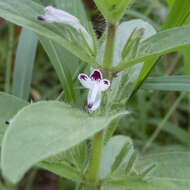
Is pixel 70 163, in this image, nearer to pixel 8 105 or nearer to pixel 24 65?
pixel 8 105

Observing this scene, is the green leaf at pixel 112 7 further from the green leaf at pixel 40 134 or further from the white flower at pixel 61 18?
the green leaf at pixel 40 134

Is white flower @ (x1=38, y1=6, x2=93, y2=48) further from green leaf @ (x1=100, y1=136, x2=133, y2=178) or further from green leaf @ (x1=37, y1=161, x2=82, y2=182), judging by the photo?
green leaf @ (x1=100, y1=136, x2=133, y2=178)

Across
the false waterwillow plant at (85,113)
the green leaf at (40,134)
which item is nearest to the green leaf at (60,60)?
the false waterwillow plant at (85,113)

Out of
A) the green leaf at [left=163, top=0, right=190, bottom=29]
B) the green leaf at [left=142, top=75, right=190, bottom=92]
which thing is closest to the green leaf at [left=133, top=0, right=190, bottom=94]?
the green leaf at [left=163, top=0, right=190, bottom=29]

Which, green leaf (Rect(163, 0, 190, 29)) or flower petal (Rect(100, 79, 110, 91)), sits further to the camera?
green leaf (Rect(163, 0, 190, 29))

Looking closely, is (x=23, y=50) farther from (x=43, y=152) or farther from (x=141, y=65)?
(x=43, y=152)
